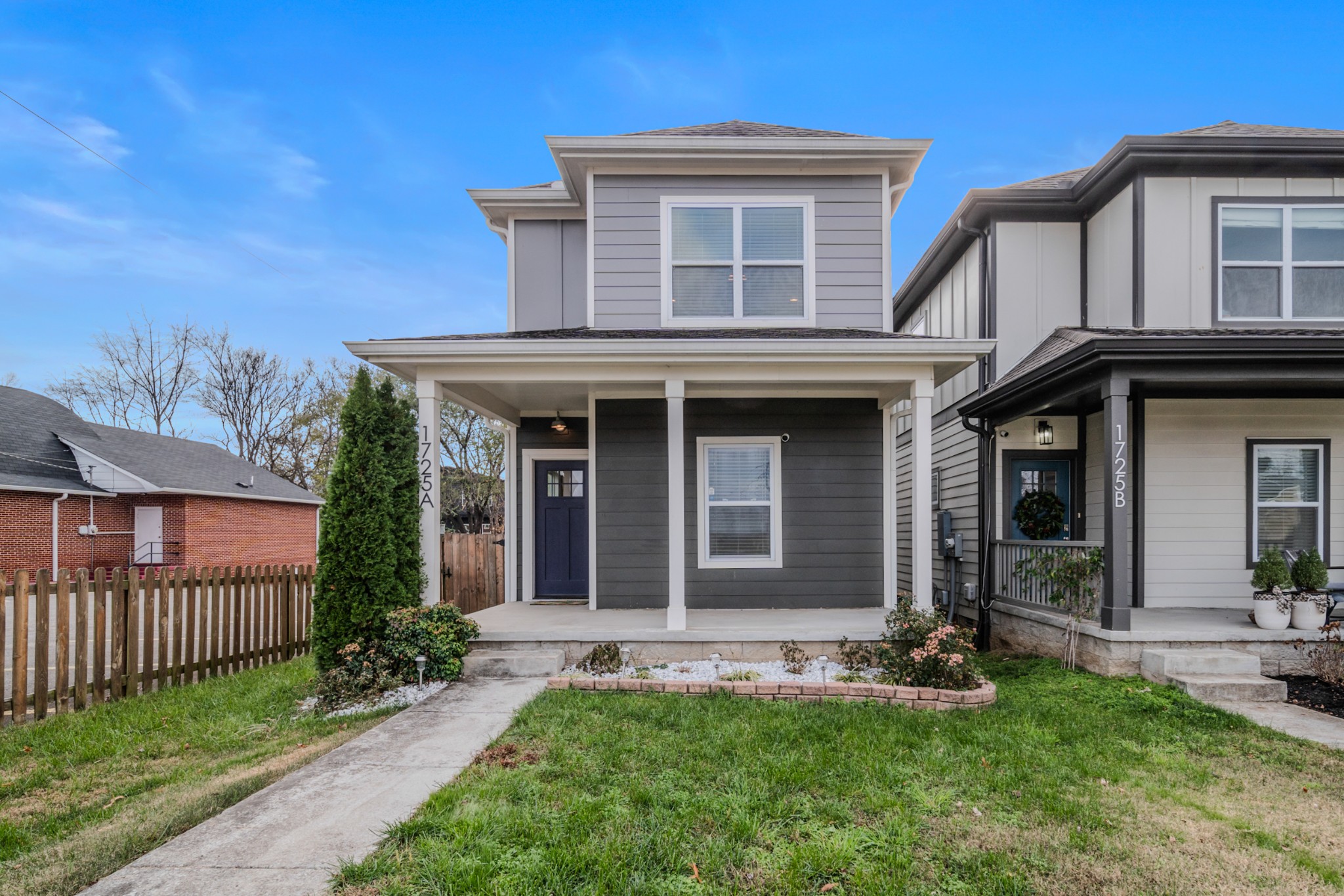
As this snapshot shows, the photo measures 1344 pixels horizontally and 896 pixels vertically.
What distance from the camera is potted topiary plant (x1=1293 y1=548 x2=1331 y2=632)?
623 centimetres

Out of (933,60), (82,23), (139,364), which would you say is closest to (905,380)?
(82,23)

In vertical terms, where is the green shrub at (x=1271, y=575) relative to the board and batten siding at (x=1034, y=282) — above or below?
below

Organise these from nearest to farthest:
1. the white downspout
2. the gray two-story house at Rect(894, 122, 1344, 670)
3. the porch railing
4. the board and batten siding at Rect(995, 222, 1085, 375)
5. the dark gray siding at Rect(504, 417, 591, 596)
A: the porch railing
the gray two-story house at Rect(894, 122, 1344, 670)
the board and batten siding at Rect(995, 222, 1085, 375)
the dark gray siding at Rect(504, 417, 591, 596)
the white downspout

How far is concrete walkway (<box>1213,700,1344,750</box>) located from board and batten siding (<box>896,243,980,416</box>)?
181 inches

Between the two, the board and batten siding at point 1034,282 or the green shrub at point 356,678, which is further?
the board and batten siding at point 1034,282

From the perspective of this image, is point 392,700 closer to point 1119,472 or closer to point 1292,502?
point 1119,472

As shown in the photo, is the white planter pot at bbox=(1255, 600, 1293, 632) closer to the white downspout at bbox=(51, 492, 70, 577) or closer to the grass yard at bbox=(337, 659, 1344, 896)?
the grass yard at bbox=(337, 659, 1344, 896)

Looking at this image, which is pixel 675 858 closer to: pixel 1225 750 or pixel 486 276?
pixel 1225 750

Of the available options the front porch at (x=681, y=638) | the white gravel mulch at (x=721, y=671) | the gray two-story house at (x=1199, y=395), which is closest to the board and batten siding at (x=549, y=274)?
the front porch at (x=681, y=638)

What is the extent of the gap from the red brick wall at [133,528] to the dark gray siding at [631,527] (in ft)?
46.8

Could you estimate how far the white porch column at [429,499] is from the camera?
6.39 m

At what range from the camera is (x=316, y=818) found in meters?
3.14

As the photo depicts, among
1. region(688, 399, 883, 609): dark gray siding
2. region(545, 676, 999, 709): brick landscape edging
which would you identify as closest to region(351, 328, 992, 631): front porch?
region(688, 399, 883, 609): dark gray siding

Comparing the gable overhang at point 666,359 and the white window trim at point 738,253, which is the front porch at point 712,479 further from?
the white window trim at point 738,253
